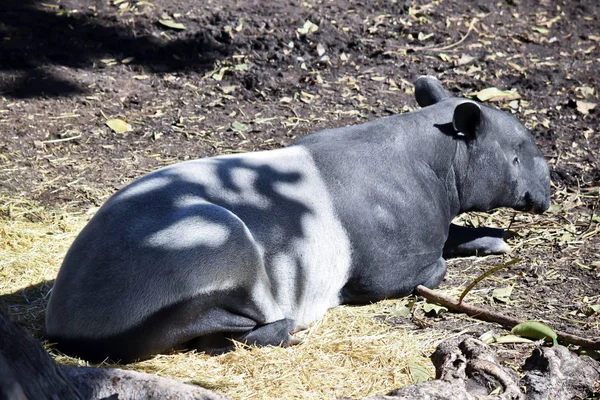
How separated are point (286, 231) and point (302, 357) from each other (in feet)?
2.47

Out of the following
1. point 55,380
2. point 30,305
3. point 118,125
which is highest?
point 55,380

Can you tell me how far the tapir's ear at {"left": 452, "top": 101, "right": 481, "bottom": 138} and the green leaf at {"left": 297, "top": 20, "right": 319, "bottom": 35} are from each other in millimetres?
4572

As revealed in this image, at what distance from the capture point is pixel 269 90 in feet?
29.7

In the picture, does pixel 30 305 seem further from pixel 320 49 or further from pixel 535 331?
pixel 320 49

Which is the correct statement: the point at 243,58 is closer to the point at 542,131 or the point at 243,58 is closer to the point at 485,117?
the point at 542,131

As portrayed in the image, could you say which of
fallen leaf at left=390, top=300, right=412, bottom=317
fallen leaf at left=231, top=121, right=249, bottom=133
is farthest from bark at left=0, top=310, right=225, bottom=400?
fallen leaf at left=231, top=121, right=249, bottom=133

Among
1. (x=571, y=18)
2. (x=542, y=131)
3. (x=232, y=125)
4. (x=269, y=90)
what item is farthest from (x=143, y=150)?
(x=571, y=18)

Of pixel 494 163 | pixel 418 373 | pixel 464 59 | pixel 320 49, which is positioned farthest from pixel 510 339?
pixel 320 49

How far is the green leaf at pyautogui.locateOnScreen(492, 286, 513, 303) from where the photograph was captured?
548cm

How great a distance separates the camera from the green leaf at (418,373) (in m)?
4.30

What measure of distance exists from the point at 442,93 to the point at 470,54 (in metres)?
3.75

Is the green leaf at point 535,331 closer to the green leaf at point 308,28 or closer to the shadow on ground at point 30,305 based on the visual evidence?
the shadow on ground at point 30,305

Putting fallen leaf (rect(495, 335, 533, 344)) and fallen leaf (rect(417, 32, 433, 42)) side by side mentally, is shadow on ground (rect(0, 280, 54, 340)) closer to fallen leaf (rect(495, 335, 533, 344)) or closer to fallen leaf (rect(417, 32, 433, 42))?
fallen leaf (rect(495, 335, 533, 344))

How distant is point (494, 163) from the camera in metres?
5.82
